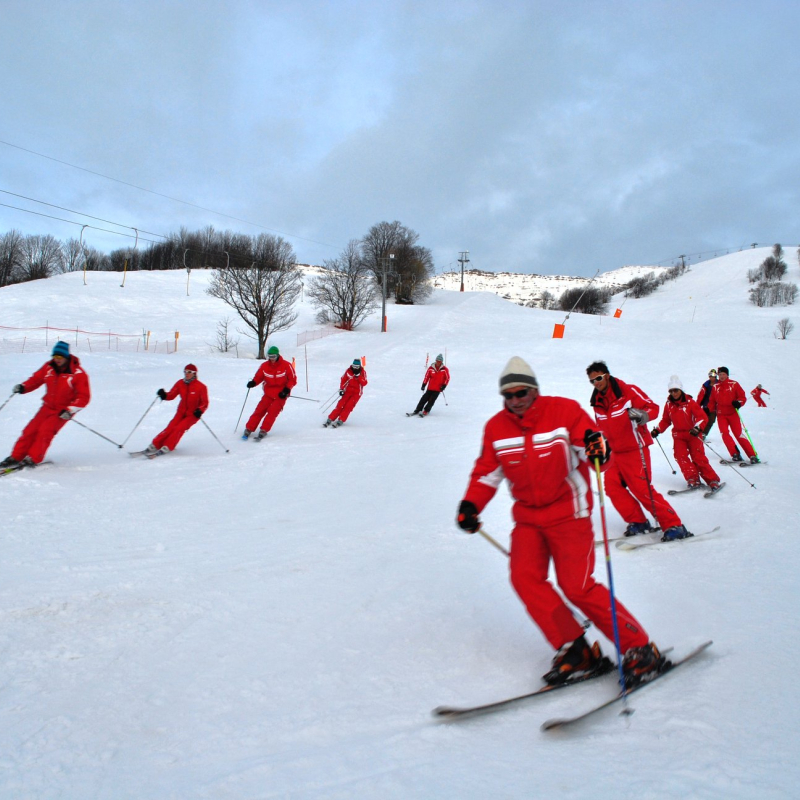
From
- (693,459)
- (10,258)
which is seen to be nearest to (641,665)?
(693,459)

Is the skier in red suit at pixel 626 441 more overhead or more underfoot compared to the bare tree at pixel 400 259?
more underfoot

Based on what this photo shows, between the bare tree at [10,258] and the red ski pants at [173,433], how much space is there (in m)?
63.0

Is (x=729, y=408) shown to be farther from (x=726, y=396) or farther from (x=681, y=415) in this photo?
(x=681, y=415)

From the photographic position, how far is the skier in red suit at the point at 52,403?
7504mm

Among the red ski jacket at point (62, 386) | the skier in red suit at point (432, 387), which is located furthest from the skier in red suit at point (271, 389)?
the skier in red suit at point (432, 387)

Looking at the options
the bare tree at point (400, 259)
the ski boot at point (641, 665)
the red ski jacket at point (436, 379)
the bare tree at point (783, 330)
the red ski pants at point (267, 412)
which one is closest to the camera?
the ski boot at point (641, 665)

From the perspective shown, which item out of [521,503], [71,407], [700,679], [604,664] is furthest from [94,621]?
[71,407]

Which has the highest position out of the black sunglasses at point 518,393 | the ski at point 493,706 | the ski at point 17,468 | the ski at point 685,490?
the black sunglasses at point 518,393

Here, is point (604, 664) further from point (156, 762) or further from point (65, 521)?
point (65, 521)

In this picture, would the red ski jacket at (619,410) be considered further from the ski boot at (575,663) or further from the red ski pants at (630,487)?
the ski boot at (575,663)

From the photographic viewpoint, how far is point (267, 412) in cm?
1084

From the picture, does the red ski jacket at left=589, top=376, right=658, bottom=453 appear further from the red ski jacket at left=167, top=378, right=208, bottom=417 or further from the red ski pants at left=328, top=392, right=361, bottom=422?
the red ski pants at left=328, top=392, right=361, bottom=422

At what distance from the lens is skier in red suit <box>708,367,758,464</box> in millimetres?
9969

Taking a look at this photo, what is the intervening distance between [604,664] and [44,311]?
40942 millimetres
